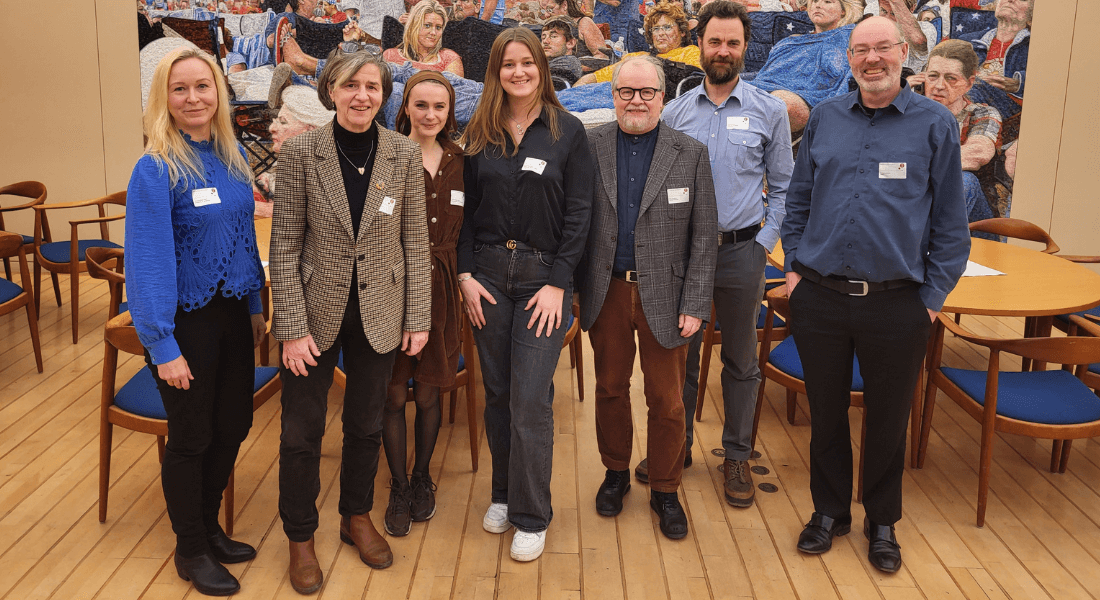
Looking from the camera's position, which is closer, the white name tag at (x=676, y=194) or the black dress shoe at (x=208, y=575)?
the black dress shoe at (x=208, y=575)

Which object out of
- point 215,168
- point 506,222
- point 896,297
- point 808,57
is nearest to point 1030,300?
point 896,297

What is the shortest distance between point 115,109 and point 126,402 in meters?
4.69

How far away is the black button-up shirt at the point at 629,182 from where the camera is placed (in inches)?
107

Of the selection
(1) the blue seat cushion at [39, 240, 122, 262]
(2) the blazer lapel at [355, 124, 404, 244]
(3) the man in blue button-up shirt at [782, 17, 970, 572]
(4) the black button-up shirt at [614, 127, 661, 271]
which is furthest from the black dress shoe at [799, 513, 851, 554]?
(1) the blue seat cushion at [39, 240, 122, 262]

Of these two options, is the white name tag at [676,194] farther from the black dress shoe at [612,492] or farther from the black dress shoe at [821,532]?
the black dress shoe at [821,532]

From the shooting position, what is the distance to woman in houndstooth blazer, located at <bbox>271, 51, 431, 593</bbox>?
7.72 feet

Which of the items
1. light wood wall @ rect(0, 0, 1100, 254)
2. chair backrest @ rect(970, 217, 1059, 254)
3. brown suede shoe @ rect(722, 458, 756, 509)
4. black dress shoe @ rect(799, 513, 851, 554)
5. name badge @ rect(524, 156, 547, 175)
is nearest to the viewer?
name badge @ rect(524, 156, 547, 175)

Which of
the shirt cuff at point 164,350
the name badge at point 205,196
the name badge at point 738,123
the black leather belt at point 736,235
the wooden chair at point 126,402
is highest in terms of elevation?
the name badge at point 738,123

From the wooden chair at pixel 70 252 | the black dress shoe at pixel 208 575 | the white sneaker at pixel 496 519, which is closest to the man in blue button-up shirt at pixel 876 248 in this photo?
the white sneaker at pixel 496 519

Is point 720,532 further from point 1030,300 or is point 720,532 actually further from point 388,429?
point 1030,300

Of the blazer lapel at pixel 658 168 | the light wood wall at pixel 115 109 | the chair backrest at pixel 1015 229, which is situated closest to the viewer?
the blazer lapel at pixel 658 168

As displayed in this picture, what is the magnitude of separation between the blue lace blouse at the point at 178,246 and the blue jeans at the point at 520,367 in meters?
0.75

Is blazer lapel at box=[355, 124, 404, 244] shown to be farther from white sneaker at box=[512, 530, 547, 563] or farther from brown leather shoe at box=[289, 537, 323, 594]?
white sneaker at box=[512, 530, 547, 563]

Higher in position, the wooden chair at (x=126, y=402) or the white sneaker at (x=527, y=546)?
the wooden chair at (x=126, y=402)
